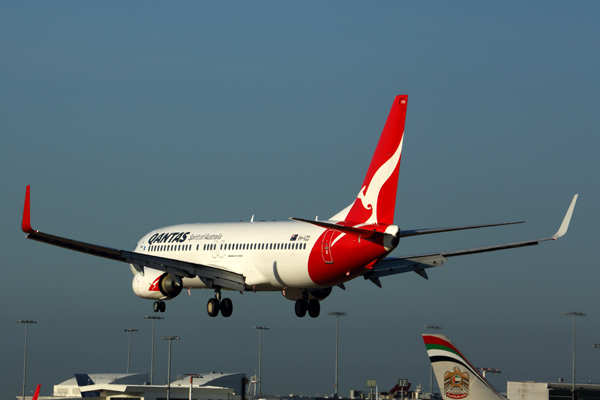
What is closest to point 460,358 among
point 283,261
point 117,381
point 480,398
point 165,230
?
point 480,398

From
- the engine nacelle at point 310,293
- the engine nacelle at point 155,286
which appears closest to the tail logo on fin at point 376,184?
the engine nacelle at point 310,293

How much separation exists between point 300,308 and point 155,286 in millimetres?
9415

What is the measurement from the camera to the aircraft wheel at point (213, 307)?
5597 cm

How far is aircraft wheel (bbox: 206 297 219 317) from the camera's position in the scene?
56.0 metres

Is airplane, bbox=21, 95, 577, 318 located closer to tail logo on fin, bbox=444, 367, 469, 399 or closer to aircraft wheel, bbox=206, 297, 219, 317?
aircraft wheel, bbox=206, 297, 219, 317

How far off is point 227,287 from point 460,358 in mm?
15776

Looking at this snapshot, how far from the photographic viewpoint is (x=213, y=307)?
56000 mm

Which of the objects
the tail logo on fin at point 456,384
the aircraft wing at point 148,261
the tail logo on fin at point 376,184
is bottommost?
the tail logo on fin at point 456,384

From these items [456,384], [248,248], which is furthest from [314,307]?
[456,384]

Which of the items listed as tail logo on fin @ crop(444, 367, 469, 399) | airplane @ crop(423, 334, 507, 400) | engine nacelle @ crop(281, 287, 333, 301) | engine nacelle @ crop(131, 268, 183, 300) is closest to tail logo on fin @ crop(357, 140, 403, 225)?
airplane @ crop(423, 334, 507, 400)

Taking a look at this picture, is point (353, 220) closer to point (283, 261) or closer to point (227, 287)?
point (283, 261)

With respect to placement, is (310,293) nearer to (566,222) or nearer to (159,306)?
(159,306)

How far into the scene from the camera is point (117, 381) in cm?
12625

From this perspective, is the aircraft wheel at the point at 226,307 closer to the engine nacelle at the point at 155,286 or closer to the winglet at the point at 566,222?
the engine nacelle at the point at 155,286
